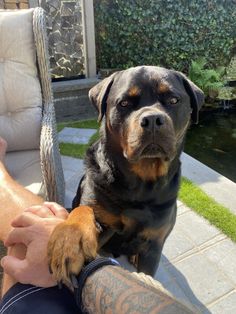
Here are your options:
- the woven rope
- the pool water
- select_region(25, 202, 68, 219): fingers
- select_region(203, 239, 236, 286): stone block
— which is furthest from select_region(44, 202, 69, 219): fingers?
the pool water

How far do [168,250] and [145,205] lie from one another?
0.94m

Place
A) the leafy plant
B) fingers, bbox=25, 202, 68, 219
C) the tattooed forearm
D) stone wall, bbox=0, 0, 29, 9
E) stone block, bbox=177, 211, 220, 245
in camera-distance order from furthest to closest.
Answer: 1. the leafy plant
2. stone wall, bbox=0, 0, 29, 9
3. stone block, bbox=177, 211, 220, 245
4. fingers, bbox=25, 202, 68, 219
5. the tattooed forearm

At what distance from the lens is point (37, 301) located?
3.69 ft

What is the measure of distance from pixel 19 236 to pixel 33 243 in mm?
61

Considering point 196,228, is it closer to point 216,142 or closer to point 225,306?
point 225,306

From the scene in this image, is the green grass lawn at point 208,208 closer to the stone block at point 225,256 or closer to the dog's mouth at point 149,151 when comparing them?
the stone block at point 225,256

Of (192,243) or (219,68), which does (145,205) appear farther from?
(219,68)

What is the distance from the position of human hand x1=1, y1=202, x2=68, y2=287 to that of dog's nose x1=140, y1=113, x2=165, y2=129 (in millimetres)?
631

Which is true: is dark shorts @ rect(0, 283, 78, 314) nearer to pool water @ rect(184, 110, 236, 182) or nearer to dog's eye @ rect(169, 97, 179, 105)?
dog's eye @ rect(169, 97, 179, 105)

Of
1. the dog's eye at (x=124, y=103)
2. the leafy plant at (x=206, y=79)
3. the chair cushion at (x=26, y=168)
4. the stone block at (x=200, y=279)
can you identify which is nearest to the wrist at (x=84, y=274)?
the dog's eye at (x=124, y=103)

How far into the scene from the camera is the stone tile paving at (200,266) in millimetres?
2258

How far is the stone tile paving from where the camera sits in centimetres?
226

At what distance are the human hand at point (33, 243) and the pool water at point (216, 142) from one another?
3.29 meters

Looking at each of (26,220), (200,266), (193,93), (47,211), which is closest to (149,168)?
(193,93)
